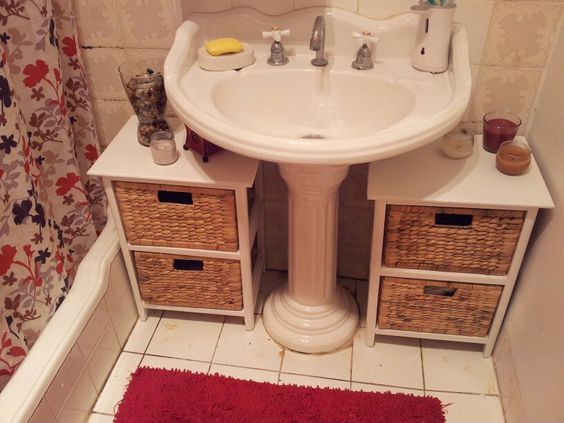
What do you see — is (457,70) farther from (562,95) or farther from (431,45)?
(562,95)

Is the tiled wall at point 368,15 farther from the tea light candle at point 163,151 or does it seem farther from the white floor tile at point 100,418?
the white floor tile at point 100,418

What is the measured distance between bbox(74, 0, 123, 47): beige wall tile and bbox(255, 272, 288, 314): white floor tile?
0.92 meters

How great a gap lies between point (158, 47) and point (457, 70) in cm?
82

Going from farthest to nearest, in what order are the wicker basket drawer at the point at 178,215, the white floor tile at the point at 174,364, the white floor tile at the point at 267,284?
the white floor tile at the point at 267,284 < the white floor tile at the point at 174,364 < the wicker basket drawer at the point at 178,215

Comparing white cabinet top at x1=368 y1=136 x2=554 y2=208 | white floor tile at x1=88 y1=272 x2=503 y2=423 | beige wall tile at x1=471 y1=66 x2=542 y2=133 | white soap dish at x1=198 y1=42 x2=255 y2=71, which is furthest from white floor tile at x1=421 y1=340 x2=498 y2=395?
white soap dish at x1=198 y1=42 x2=255 y2=71

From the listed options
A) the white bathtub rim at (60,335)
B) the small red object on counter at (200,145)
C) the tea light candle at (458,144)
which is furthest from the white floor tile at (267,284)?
the tea light candle at (458,144)

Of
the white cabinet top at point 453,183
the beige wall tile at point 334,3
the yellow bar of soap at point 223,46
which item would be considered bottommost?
the white cabinet top at point 453,183

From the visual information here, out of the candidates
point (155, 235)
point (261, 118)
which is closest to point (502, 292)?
point (261, 118)

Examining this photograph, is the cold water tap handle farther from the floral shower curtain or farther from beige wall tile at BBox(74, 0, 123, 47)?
the floral shower curtain

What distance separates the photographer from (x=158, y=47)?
1.55m

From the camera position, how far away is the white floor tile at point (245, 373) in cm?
162

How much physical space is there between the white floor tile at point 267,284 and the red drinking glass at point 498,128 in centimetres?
82

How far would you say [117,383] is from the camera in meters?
1.62

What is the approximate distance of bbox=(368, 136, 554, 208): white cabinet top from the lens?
4.27ft
